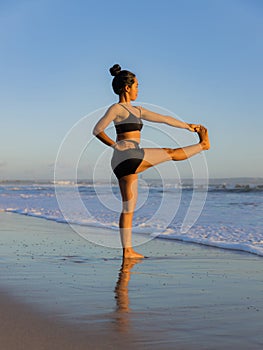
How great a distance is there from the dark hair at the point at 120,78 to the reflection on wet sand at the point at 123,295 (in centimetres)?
210

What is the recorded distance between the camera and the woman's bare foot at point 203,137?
609cm

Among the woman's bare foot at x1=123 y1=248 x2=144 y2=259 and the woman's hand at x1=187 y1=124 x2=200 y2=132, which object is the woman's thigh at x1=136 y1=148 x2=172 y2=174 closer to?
the woman's hand at x1=187 y1=124 x2=200 y2=132

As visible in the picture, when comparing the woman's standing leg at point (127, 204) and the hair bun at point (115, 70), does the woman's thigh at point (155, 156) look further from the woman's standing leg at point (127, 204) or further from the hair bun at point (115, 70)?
the hair bun at point (115, 70)

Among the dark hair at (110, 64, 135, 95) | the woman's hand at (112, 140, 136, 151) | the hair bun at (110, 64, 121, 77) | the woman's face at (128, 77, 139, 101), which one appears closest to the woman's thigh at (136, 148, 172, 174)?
the woman's hand at (112, 140, 136, 151)

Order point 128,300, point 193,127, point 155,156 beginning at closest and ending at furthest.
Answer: point 128,300 < point 155,156 < point 193,127

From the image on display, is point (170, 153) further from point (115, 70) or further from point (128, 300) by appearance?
point (128, 300)

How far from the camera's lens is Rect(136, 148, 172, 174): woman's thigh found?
5945 mm

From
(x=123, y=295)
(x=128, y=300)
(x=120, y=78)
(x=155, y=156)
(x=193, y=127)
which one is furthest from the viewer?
(x=120, y=78)

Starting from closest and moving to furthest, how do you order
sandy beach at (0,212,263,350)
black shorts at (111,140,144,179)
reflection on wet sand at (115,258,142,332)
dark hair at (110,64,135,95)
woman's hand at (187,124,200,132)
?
sandy beach at (0,212,263,350) < reflection on wet sand at (115,258,142,332) < black shorts at (111,140,144,179) < woman's hand at (187,124,200,132) < dark hair at (110,64,135,95)

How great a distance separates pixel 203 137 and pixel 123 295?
8.50 feet

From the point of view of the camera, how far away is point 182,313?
141 inches

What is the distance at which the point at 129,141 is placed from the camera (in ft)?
19.7

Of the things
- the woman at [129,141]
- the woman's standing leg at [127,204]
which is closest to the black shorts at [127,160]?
the woman at [129,141]

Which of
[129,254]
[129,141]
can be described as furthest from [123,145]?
[129,254]
